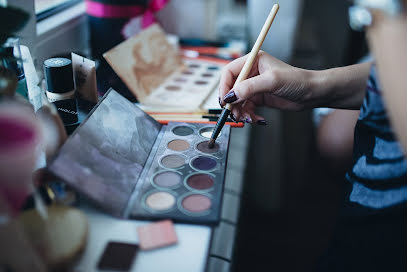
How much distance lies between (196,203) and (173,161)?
0.11 m

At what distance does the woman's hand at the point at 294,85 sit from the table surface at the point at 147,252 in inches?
10.9

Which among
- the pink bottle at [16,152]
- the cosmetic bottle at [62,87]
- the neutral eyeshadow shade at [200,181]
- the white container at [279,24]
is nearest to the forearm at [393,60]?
the neutral eyeshadow shade at [200,181]

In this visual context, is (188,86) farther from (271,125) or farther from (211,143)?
(271,125)

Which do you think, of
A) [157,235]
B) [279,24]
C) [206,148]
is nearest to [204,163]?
[206,148]

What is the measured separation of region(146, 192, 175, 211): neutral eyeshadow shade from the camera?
0.49 metres

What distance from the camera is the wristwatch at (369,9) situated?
38 centimetres

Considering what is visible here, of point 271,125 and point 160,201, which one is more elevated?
point 160,201

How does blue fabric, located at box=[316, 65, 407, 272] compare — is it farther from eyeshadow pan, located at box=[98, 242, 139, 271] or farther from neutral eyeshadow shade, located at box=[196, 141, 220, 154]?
eyeshadow pan, located at box=[98, 242, 139, 271]

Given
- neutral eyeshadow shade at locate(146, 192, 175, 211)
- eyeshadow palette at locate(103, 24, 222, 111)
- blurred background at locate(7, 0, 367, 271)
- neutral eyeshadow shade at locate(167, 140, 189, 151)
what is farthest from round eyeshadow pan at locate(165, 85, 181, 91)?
neutral eyeshadow shade at locate(146, 192, 175, 211)

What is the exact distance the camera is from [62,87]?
2.15 feet

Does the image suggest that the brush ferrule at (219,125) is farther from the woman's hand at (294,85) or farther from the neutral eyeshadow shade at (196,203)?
the neutral eyeshadow shade at (196,203)

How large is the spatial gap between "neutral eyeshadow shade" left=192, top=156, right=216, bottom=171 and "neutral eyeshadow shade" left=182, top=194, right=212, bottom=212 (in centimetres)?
7

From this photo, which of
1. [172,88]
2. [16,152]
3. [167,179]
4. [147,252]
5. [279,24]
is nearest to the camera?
[16,152]

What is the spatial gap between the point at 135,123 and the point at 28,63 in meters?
0.22
